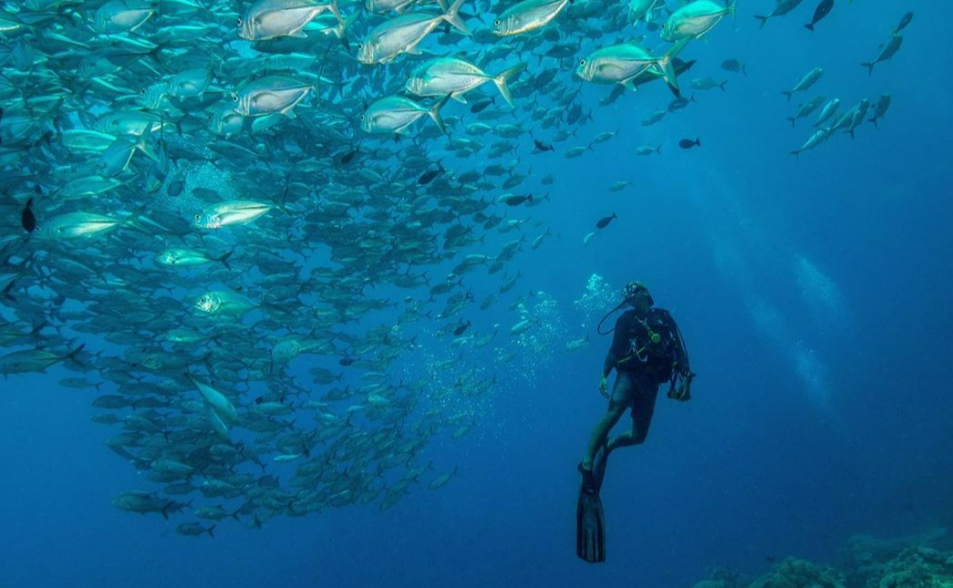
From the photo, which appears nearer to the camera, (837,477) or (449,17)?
(449,17)

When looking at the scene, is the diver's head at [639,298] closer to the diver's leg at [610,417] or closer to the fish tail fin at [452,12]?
the diver's leg at [610,417]

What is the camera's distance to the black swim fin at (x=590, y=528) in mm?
6445

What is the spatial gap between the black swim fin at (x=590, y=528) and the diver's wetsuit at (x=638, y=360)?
3.28 feet

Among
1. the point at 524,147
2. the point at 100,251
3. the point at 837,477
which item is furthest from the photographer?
the point at 524,147

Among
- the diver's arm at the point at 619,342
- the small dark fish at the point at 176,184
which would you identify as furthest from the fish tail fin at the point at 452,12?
the small dark fish at the point at 176,184

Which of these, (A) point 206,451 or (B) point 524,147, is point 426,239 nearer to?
(A) point 206,451

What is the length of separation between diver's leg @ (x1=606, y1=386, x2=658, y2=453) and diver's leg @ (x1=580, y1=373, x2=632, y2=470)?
153 mm

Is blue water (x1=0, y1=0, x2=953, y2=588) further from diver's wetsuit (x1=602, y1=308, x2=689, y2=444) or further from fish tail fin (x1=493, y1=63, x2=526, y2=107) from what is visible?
fish tail fin (x1=493, y1=63, x2=526, y2=107)

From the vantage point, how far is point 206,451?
363 inches

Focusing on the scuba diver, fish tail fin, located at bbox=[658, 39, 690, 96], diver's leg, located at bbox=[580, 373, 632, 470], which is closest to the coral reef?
the scuba diver

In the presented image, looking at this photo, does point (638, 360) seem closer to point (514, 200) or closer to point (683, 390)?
point (683, 390)

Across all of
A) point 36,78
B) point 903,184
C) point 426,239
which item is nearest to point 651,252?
point 903,184

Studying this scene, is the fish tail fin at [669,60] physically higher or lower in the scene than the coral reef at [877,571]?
higher

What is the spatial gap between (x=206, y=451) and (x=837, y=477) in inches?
1194
